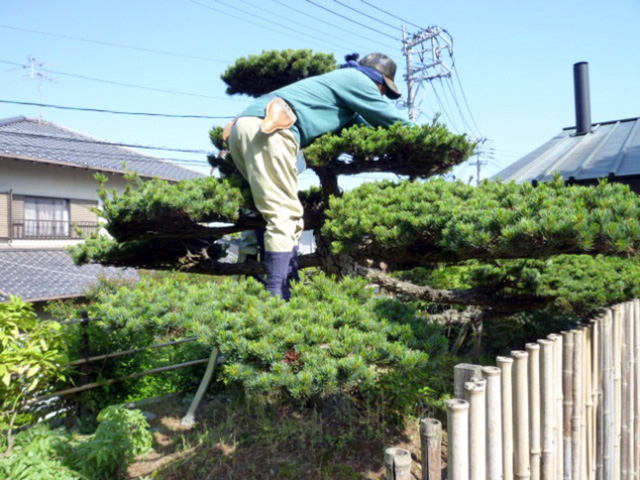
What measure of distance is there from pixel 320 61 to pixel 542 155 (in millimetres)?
5630

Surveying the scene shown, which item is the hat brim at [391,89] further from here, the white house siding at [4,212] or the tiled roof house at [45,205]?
the white house siding at [4,212]

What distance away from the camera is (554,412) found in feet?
7.20

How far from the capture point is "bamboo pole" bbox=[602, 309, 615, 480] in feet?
9.04

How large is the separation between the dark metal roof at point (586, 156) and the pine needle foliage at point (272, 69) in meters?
2.84

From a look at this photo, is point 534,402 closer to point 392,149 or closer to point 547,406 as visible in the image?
point 547,406

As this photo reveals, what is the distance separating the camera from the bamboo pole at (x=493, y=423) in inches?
68.4

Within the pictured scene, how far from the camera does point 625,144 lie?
796 centimetres

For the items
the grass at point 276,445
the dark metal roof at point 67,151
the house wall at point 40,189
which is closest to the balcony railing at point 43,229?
the house wall at point 40,189

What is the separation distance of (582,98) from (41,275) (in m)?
13.6

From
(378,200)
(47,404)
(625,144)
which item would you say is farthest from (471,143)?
(625,144)

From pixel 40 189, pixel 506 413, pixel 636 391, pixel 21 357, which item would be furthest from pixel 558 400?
pixel 40 189

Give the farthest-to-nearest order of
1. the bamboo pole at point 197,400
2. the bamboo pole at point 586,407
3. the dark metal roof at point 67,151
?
the dark metal roof at point 67,151
the bamboo pole at point 197,400
the bamboo pole at point 586,407

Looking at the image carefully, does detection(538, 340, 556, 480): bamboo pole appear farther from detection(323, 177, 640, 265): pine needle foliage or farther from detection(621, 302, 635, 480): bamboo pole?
detection(621, 302, 635, 480): bamboo pole

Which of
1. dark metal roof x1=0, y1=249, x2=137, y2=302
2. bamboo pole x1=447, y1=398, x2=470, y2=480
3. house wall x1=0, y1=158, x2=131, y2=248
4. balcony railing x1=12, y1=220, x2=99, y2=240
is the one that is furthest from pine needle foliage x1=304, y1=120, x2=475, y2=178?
balcony railing x1=12, y1=220, x2=99, y2=240
